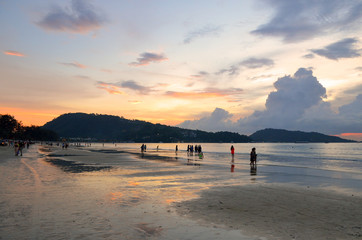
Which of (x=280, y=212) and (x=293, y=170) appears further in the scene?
(x=293, y=170)

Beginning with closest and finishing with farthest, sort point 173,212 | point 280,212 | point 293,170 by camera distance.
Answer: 1. point 173,212
2. point 280,212
3. point 293,170

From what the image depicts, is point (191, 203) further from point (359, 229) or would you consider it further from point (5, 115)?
Answer: point (5, 115)

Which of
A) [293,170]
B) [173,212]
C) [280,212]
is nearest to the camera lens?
[173,212]

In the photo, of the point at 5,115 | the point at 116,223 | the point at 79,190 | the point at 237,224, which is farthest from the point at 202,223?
the point at 5,115

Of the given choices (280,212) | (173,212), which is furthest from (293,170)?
(173,212)

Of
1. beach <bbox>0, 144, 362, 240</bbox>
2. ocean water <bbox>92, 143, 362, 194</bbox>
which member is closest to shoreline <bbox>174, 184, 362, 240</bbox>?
beach <bbox>0, 144, 362, 240</bbox>

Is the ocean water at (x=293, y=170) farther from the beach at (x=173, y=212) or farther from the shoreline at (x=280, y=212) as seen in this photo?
the shoreline at (x=280, y=212)

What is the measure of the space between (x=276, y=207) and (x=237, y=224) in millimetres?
3809

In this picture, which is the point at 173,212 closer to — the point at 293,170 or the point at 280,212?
the point at 280,212

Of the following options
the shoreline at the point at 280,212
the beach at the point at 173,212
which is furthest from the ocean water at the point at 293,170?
the shoreline at the point at 280,212

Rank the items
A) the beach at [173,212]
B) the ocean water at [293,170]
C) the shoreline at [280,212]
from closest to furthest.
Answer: the beach at [173,212] → the shoreline at [280,212] → the ocean water at [293,170]


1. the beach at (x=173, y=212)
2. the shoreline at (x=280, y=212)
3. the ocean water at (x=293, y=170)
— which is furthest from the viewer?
the ocean water at (x=293, y=170)

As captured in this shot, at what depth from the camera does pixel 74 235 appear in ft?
27.5

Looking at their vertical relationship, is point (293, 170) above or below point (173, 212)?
below
